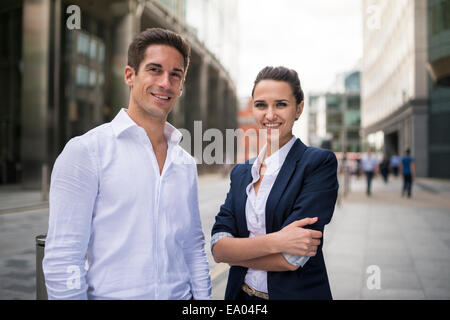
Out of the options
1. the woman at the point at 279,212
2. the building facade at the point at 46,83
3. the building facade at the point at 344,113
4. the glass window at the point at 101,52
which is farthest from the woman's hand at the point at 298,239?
the building facade at the point at 344,113

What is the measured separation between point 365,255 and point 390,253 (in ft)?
1.46

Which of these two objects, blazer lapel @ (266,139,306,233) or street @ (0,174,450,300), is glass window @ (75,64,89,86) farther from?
blazer lapel @ (266,139,306,233)

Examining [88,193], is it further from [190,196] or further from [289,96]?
[289,96]

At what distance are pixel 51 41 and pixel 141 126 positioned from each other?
1586 cm

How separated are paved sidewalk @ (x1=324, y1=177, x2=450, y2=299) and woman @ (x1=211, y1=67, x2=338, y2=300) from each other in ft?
3.41

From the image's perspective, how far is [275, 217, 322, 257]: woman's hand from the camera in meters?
1.49

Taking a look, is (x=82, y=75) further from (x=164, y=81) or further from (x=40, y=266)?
(x=164, y=81)

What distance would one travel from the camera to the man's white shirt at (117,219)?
1.32 meters

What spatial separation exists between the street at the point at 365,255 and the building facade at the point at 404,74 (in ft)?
50.9

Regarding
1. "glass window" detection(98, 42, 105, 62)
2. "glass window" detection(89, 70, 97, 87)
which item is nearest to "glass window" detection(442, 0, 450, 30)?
"glass window" detection(98, 42, 105, 62)

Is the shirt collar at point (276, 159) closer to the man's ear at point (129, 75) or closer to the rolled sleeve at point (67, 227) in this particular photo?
the man's ear at point (129, 75)

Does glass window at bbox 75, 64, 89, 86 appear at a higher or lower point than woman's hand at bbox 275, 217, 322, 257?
higher

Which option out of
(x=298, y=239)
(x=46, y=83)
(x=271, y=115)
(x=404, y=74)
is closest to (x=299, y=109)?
(x=271, y=115)
